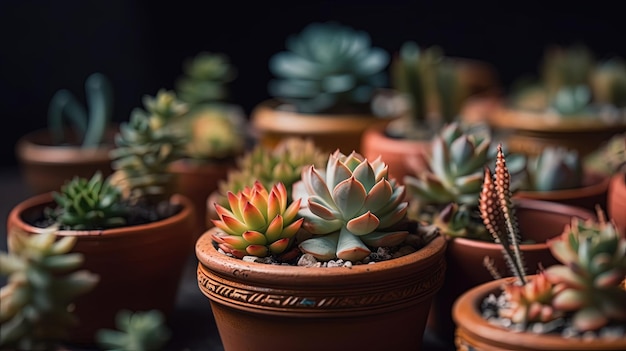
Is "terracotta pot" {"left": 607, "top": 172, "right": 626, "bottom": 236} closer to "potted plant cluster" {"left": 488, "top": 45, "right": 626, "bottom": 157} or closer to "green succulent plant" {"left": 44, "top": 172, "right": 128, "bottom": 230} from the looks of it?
"potted plant cluster" {"left": 488, "top": 45, "right": 626, "bottom": 157}

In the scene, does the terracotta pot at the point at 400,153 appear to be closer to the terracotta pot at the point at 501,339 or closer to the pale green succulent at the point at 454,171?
the pale green succulent at the point at 454,171

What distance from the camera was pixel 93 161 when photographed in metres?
1.71

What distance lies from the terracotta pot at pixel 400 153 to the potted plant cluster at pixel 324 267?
13.4 inches

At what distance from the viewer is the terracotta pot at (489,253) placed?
1.17m

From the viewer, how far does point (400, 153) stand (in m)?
1.51

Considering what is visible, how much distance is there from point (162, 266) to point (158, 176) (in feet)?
0.48

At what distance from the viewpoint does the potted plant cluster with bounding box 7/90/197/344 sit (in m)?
1.26

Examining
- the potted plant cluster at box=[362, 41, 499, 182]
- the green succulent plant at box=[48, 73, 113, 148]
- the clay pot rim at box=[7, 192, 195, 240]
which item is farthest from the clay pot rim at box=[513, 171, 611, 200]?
the green succulent plant at box=[48, 73, 113, 148]

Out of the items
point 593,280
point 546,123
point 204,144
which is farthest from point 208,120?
point 593,280

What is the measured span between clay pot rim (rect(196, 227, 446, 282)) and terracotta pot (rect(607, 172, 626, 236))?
330mm

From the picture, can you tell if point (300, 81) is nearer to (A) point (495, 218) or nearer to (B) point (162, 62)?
(A) point (495, 218)

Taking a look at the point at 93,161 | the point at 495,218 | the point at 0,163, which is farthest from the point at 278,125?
the point at 0,163

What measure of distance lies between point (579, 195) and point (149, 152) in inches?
25.4

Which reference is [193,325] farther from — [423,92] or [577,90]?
[577,90]
